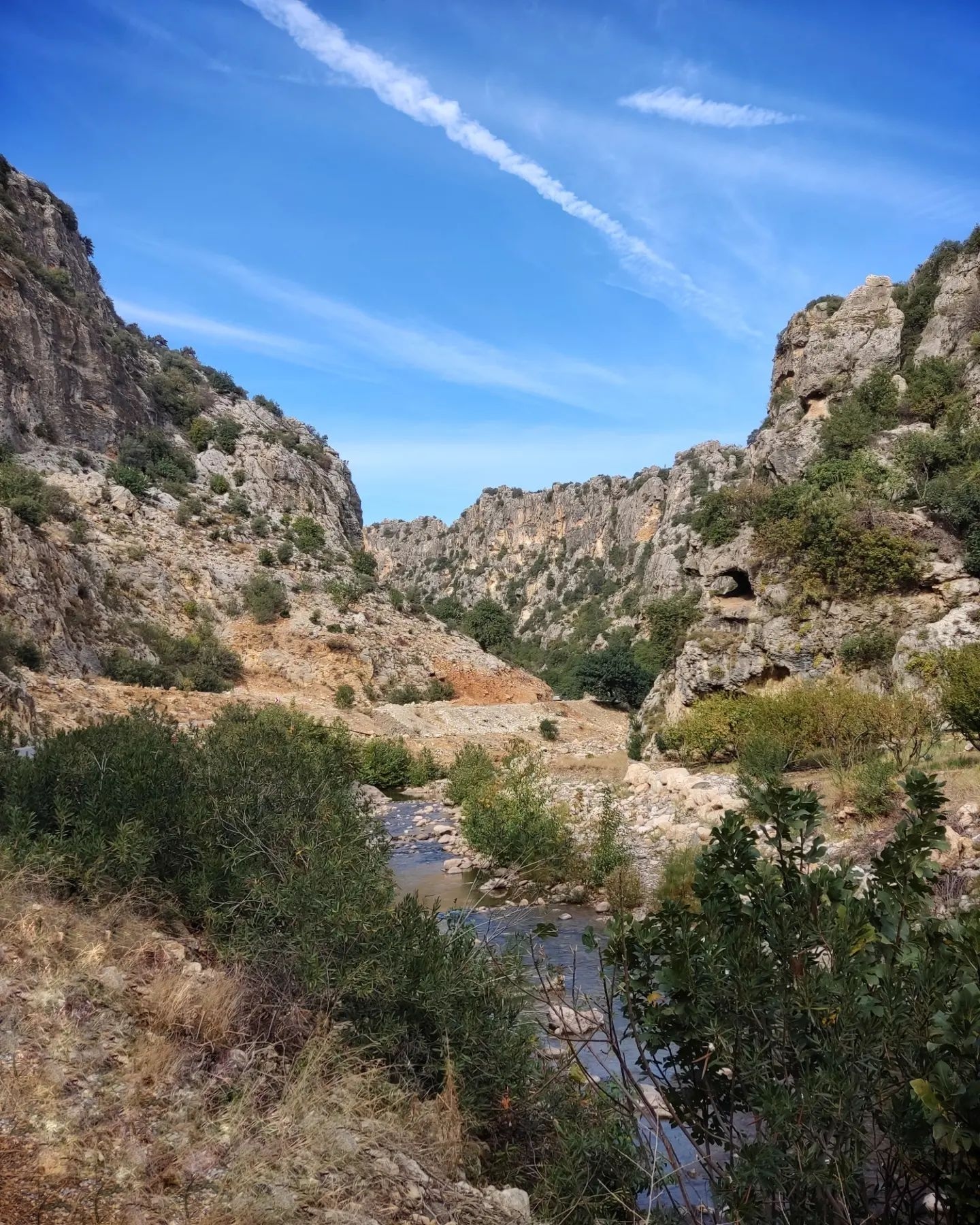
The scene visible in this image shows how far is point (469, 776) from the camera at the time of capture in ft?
65.1

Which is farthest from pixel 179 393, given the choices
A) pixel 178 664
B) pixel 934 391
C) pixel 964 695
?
pixel 964 695

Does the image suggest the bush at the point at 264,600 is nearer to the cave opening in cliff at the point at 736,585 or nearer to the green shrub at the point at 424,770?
the green shrub at the point at 424,770

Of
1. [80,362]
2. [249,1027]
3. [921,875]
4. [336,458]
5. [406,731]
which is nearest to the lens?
[921,875]

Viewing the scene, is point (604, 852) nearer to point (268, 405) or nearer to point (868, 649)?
point (868, 649)

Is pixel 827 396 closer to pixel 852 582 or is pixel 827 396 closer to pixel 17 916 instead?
pixel 852 582

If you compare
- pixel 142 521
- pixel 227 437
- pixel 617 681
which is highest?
pixel 227 437

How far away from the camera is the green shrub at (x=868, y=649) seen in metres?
18.9

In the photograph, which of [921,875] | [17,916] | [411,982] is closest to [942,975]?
[921,875]

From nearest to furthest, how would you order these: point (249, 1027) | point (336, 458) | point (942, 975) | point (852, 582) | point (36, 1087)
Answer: point (942, 975) < point (36, 1087) < point (249, 1027) < point (852, 582) < point (336, 458)

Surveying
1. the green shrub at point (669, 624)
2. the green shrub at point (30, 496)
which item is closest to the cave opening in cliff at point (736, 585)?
the green shrub at point (669, 624)

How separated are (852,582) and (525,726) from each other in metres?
17.4

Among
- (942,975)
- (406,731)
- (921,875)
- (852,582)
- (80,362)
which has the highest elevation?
(80,362)

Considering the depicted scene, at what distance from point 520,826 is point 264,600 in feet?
84.3

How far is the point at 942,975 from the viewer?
2.75 meters
